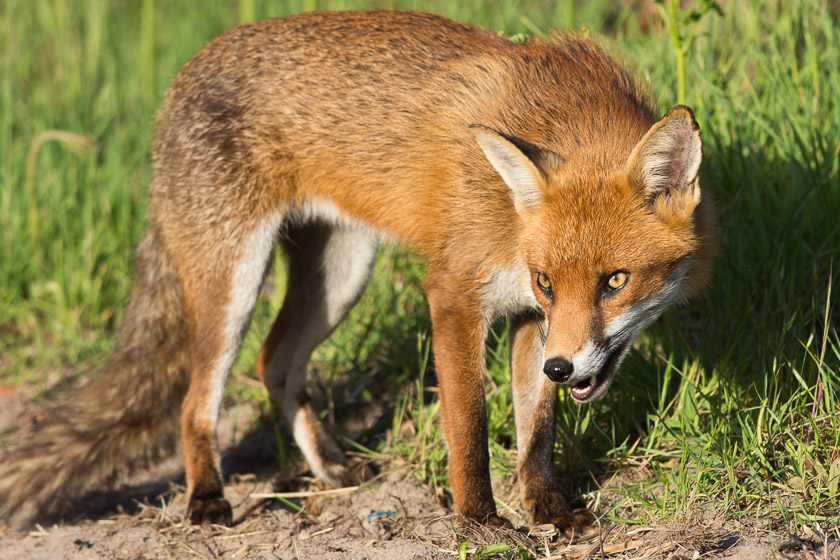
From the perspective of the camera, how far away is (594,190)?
9.55 feet

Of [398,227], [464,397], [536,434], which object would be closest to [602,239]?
[464,397]

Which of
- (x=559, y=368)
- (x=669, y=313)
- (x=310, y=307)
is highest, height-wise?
(x=559, y=368)

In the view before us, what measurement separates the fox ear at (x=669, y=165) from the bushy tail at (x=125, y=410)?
2.34 meters

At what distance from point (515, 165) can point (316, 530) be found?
1.80 m

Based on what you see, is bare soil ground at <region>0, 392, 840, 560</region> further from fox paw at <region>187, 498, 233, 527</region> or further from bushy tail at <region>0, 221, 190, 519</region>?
bushy tail at <region>0, 221, 190, 519</region>

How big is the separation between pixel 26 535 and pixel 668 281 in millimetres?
3041

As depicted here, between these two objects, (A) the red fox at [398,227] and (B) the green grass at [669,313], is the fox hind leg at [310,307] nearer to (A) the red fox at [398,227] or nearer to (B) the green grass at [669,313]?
(A) the red fox at [398,227]

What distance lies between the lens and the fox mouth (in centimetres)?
285

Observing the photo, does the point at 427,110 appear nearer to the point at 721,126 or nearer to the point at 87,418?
the point at 721,126

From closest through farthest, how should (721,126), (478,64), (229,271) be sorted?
1. (478,64)
2. (229,271)
3. (721,126)

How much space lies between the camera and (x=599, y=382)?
113 inches

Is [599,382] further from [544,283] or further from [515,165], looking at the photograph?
[515,165]

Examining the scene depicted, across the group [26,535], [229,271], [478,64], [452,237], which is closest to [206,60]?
[229,271]

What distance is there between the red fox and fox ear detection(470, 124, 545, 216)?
0.01 meters
